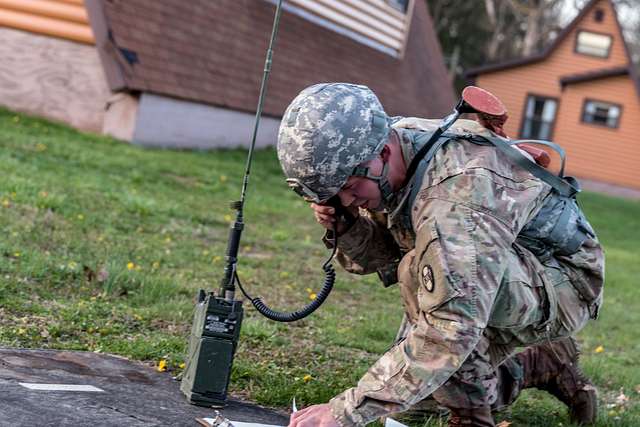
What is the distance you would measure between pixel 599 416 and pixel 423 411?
3.41 feet

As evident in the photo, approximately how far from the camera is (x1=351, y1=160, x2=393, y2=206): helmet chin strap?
10.2 ft

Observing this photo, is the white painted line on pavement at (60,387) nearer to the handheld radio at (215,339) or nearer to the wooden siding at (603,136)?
the handheld radio at (215,339)

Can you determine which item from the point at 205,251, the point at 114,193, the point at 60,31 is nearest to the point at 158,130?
the point at 60,31

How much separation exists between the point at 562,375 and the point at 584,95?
92.4 feet

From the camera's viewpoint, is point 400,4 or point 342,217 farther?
point 400,4

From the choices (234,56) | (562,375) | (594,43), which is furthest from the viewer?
(594,43)

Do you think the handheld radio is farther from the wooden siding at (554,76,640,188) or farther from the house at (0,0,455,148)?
the wooden siding at (554,76,640,188)

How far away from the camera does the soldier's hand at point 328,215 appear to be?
364 centimetres

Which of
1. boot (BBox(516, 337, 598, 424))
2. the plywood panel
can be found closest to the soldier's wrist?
boot (BBox(516, 337, 598, 424))

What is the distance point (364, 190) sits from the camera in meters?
3.20

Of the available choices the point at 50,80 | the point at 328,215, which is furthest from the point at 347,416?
the point at 50,80

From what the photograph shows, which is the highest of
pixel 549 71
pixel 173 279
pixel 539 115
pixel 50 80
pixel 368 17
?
→ pixel 549 71

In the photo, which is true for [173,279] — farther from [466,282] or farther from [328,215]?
[466,282]

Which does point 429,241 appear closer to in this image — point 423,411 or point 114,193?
point 423,411
